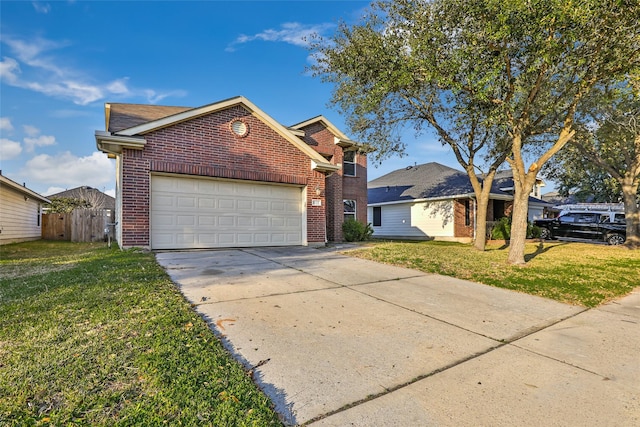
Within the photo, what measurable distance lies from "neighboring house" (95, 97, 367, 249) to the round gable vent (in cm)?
3

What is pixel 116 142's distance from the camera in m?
8.09

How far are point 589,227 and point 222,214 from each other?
18380mm

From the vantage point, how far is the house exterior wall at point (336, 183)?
14.5 metres

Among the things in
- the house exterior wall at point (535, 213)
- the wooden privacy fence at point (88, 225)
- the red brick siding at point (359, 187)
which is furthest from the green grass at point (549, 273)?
the house exterior wall at point (535, 213)

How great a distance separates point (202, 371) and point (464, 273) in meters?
5.71

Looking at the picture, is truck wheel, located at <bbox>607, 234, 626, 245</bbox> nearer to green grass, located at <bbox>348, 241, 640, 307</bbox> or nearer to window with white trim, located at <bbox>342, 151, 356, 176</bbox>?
green grass, located at <bbox>348, 241, 640, 307</bbox>

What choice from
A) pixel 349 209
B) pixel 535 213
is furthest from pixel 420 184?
pixel 535 213

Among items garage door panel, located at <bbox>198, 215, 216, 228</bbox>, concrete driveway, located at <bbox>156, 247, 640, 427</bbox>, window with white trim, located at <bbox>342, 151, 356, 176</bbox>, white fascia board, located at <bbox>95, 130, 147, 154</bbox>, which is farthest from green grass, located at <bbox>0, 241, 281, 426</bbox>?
window with white trim, located at <bbox>342, 151, 356, 176</bbox>

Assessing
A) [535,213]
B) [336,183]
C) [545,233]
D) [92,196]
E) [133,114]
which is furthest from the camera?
[92,196]

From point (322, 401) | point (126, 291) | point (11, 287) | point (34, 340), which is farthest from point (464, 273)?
point (11, 287)

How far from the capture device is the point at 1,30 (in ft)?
28.8

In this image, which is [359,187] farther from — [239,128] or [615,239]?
[615,239]

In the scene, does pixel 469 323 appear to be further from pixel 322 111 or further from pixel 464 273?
pixel 322 111

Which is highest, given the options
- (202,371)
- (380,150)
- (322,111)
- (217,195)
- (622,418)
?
(322,111)
